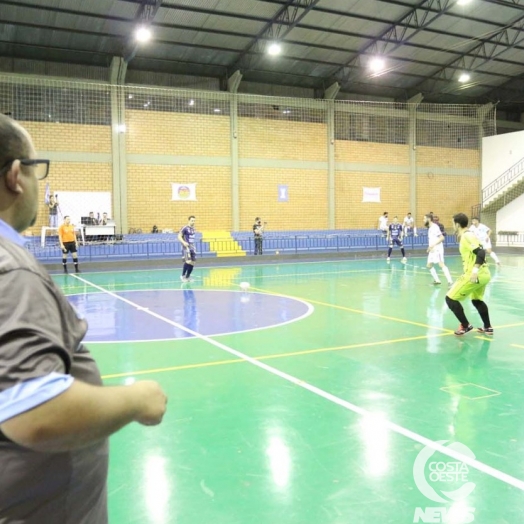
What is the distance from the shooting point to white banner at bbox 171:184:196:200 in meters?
26.8

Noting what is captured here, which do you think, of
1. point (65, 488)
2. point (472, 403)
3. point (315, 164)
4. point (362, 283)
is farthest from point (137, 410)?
point (315, 164)

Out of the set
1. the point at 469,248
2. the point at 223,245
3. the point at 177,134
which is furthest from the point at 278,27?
the point at 469,248

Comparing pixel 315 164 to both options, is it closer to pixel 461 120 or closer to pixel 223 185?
pixel 223 185

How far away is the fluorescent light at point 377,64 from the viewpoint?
2546cm

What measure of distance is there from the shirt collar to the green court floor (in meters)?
2.50

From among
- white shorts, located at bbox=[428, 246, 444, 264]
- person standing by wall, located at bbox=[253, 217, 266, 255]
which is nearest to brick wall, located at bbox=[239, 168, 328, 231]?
person standing by wall, located at bbox=[253, 217, 266, 255]

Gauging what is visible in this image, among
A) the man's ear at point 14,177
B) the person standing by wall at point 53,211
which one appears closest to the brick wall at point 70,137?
the person standing by wall at point 53,211

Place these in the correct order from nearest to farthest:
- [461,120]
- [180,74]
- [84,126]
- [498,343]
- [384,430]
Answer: [384,430] → [498,343] → [84,126] → [180,74] → [461,120]

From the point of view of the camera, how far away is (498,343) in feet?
26.1

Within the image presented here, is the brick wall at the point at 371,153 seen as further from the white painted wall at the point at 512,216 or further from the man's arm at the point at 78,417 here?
the man's arm at the point at 78,417

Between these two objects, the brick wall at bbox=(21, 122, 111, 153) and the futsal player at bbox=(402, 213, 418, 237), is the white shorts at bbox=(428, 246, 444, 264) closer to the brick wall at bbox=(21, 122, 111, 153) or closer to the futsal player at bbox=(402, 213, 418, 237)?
the futsal player at bbox=(402, 213, 418, 237)

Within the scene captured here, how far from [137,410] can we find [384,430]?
3.74 m

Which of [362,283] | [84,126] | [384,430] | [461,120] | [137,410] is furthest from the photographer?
[461,120]

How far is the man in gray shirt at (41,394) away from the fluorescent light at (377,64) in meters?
26.3
